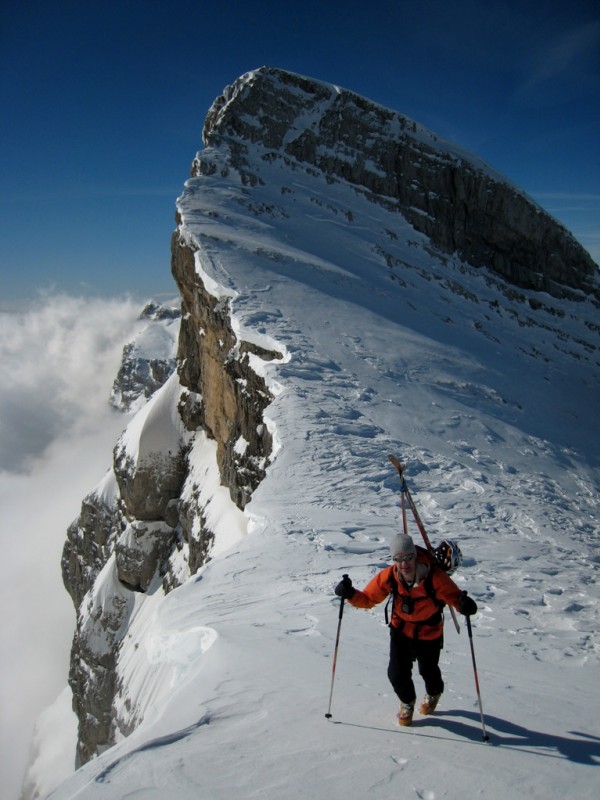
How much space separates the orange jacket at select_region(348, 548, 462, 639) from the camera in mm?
3930

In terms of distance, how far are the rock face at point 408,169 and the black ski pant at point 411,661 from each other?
115 ft

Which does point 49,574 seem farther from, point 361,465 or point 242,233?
point 361,465

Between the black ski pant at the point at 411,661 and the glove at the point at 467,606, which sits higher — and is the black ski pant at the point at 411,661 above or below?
below

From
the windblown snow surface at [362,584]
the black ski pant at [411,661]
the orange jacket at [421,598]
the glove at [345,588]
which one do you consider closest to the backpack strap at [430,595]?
the orange jacket at [421,598]

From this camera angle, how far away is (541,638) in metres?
5.54

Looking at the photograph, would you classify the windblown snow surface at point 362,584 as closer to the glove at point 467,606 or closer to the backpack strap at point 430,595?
the backpack strap at point 430,595

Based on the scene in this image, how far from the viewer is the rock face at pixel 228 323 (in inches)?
740

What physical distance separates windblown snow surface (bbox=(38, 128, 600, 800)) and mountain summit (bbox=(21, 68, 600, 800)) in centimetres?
4

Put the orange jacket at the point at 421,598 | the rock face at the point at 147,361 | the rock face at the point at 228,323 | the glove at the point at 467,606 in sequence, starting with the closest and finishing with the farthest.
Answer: the glove at the point at 467,606 < the orange jacket at the point at 421,598 < the rock face at the point at 228,323 < the rock face at the point at 147,361

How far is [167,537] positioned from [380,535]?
2064cm

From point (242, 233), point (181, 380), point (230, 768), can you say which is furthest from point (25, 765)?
point (230, 768)

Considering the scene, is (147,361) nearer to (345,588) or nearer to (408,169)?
(408,169)

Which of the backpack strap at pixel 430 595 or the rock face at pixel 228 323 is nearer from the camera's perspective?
the backpack strap at pixel 430 595

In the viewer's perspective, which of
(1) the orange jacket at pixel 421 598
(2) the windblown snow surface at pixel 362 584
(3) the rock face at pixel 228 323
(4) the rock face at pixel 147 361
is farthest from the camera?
(4) the rock face at pixel 147 361
